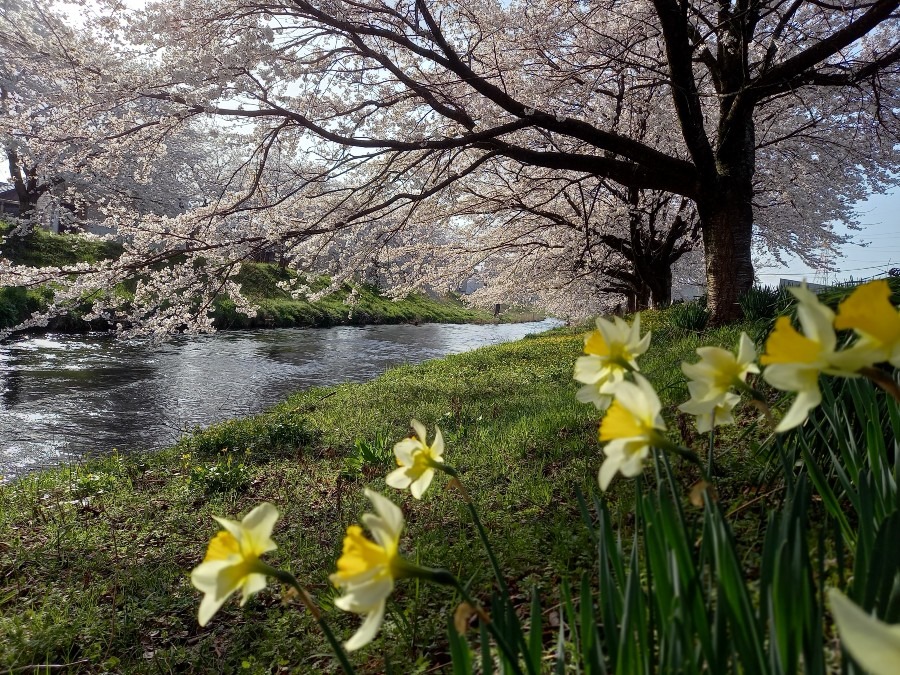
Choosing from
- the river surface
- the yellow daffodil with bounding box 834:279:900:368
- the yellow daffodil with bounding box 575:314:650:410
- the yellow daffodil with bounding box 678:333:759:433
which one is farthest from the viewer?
the river surface

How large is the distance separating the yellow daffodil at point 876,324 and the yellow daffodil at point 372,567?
540 mm

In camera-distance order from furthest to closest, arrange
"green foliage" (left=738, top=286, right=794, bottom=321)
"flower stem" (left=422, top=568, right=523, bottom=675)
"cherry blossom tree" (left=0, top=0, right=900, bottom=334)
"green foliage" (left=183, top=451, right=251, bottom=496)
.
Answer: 1. "green foliage" (left=738, top=286, right=794, bottom=321)
2. "cherry blossom tree" (left=0, top=0, right=900, bottom=334)
3. "green foliage" (left=183, top=451, right=251, bottom=496)
4. "flower stem" (left=422, top=568, right=523, bottom=675)

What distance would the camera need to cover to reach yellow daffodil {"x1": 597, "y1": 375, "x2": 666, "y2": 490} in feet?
2.26

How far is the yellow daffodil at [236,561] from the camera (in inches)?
27.3

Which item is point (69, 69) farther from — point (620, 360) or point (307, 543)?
point (620, 360)

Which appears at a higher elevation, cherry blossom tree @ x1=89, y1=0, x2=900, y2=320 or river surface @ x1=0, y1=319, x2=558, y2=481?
cherry blossom tree @ x1=89, y1=0, x2=900, y2=320

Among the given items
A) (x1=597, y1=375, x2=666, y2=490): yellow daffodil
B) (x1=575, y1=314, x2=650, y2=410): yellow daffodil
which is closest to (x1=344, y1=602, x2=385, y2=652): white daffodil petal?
(x1=597, y1=375, x2=666, y2=490): yellow daffodil

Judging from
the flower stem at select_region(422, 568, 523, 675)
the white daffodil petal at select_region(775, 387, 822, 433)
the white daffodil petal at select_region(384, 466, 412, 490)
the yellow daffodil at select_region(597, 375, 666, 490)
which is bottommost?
the flower stem at select_region(422, 568, 523, 675)

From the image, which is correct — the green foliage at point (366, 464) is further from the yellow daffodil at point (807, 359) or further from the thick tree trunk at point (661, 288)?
the thick tree trunk at point (661, 288)

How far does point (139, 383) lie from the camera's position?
313 inches

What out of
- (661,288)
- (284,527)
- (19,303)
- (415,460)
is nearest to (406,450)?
(415,460)

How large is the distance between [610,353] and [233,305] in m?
17.0

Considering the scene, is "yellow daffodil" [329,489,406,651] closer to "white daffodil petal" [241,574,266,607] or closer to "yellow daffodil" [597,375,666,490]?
"white daffodil petal" [241,574,266,607]

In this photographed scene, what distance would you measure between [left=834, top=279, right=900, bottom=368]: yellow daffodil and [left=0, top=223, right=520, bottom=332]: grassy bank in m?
11.5
